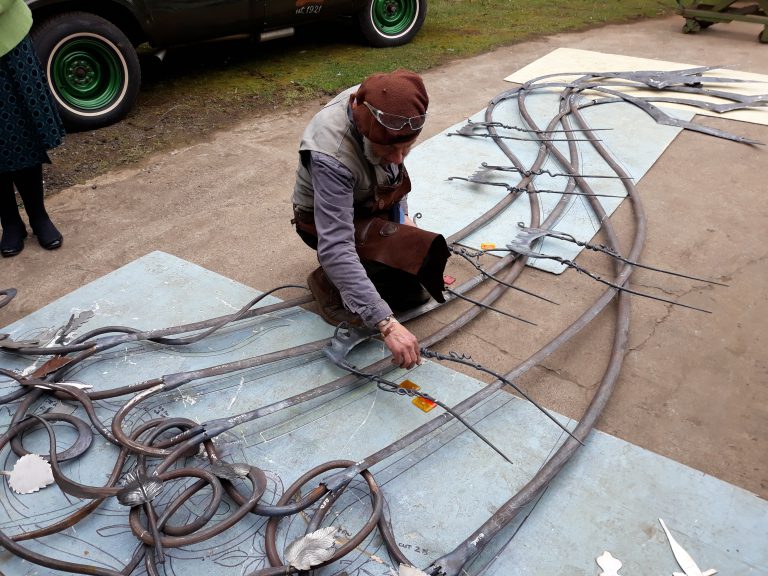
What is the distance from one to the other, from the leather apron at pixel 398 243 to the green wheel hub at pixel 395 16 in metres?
4.97

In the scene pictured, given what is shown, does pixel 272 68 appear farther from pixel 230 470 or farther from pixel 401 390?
pixel 230 470

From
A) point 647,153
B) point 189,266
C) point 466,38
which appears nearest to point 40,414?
point 189,266

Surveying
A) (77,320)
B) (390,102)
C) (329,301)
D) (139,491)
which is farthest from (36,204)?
(390,102)

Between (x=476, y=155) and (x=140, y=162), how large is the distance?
2.39 m

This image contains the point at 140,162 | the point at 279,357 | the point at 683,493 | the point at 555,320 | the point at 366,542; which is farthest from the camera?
the point at 140,162

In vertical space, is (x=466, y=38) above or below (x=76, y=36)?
below

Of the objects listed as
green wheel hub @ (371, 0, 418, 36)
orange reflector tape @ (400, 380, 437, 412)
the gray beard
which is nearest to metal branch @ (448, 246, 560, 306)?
orange reflector tape @ (400, 380, 437, 412)

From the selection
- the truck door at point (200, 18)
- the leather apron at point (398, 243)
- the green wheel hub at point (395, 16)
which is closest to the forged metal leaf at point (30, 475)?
the leather apron at point (398, 243)

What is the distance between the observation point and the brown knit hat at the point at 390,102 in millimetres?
2010

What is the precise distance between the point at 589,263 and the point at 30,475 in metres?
2.70

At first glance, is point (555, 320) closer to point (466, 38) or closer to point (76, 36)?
point (76, 36)

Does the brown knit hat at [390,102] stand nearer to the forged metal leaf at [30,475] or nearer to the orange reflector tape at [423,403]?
the orange reflector tape at [423,403]

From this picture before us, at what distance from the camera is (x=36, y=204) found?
332 cm

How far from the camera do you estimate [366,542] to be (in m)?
1.88
